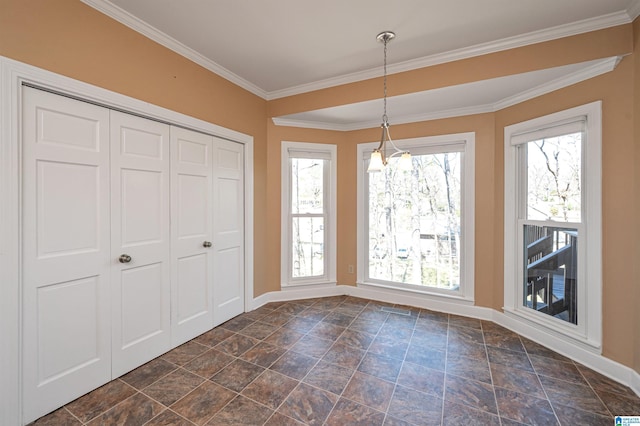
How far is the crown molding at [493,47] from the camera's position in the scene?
1.99 meters

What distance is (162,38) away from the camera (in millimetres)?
2246

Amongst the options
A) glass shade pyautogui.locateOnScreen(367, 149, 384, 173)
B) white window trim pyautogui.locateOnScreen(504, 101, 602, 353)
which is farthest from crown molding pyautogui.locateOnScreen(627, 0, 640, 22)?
glass shade pyautogui.locateOnScreen(367, 149, 384, 173)

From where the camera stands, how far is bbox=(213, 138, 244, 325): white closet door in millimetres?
2872

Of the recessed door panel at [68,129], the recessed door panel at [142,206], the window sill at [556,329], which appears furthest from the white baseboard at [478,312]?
the recessed door panel at [68,129]

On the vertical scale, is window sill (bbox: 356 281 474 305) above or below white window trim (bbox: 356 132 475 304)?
below

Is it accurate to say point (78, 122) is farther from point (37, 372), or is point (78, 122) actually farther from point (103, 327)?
point (37, 372)

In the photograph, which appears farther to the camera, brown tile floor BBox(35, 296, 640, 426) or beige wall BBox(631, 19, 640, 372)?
beige wall BBox(631, 19, 640, 372)

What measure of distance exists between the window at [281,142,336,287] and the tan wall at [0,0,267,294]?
1.00 metres

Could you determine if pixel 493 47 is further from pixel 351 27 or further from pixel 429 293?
pixel 429 293

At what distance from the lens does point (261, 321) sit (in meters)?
3.00

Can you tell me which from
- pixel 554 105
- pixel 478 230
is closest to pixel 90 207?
pixel 478 230

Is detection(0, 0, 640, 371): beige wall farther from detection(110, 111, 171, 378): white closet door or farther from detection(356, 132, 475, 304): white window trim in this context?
detection(110, 111, 171, 378): white closet door

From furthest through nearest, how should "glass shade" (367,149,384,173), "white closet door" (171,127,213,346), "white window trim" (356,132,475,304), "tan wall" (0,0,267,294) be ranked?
"white window trim" (356,132,475,304)
"white closet door" (171,127,213,346)
"glass shade" (367,149,384,173)
"tan wall" (0,0,267,294)

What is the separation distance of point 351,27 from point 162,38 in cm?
161
